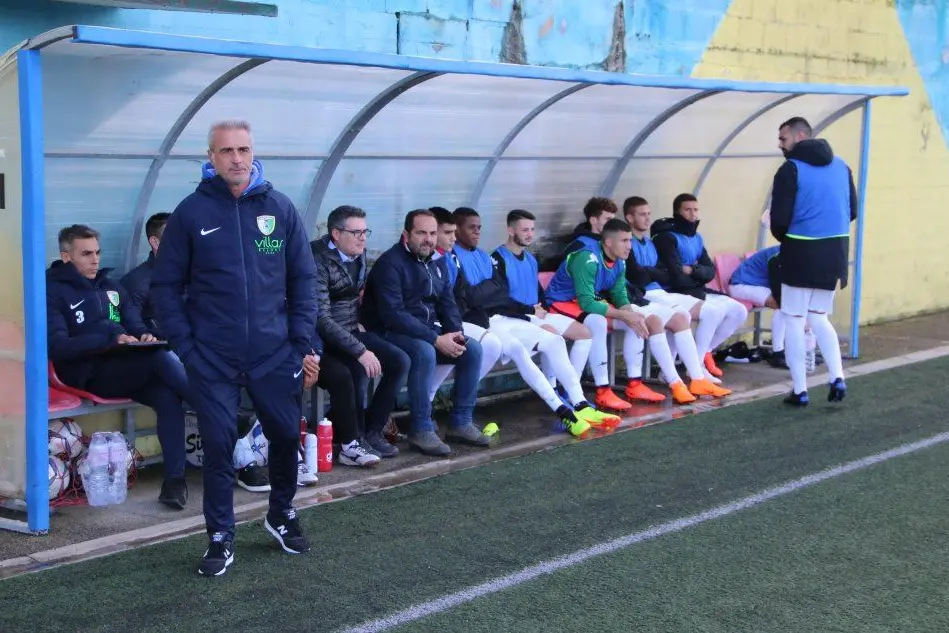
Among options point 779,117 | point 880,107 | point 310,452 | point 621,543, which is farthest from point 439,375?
point 880,107

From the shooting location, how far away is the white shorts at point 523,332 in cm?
716

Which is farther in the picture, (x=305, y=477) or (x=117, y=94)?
(x=305, y=477)

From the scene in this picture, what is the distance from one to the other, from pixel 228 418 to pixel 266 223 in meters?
0.75

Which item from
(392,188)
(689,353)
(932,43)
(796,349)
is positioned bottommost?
(689,353)

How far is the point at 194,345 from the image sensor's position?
440cm

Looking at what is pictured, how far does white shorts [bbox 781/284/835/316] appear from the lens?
7.57 meters

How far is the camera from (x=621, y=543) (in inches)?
192

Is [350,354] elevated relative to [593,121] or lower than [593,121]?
lower

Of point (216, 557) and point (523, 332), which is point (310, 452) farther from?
point (523, 332)

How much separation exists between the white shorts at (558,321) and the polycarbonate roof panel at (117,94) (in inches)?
104

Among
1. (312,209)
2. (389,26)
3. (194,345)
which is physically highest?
(389,26)

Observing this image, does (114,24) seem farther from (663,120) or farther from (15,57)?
(663,120)

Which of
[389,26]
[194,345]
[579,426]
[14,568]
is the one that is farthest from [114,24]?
[579,426]

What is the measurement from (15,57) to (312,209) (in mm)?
2400
